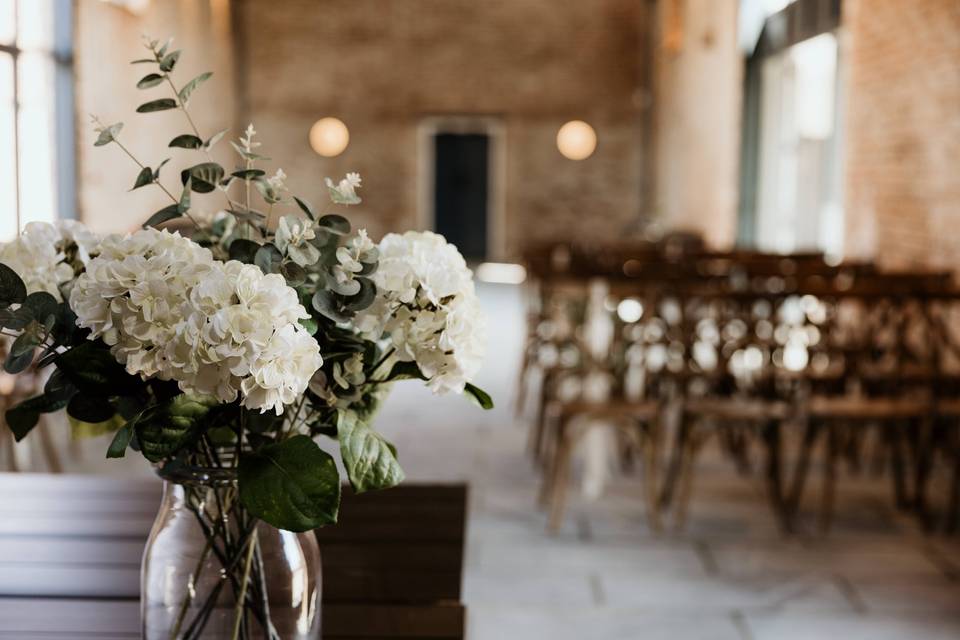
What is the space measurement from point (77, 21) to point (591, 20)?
28.5 feet

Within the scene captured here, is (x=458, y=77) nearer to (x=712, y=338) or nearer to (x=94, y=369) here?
(x=712, y=338)

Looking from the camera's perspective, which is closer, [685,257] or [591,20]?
[685,257]

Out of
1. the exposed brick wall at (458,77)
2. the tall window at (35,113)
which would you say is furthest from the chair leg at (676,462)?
the exposed brick wall at (458,77)

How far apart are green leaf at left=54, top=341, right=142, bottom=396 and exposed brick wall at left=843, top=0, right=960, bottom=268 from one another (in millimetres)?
5348

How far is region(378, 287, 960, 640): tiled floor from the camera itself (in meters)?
3.60

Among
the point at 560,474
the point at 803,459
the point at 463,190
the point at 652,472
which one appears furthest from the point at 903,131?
the point at 463,190

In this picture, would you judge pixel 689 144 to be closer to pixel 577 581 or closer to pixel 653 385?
pixel 653 385

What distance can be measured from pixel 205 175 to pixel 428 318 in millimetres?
304

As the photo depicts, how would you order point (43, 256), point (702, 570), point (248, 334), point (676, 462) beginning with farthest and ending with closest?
point (676, 462) < point (702, 570) < point (43, 256) < point (248, 334)

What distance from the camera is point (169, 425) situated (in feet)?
3.56

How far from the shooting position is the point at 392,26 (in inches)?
615

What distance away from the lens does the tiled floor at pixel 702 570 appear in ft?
11.8

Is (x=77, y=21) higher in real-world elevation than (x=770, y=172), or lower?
higher

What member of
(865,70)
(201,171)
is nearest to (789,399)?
(865,70)
